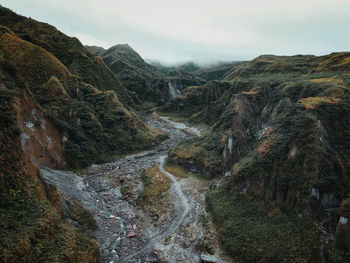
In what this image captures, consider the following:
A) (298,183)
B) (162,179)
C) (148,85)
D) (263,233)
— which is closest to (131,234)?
(162,179)

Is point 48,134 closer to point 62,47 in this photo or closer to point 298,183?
point 298,183

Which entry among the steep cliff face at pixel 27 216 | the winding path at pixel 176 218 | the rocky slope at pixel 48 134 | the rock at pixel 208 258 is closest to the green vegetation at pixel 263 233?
the rock at pixel 208 258

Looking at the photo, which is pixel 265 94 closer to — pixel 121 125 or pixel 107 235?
pixel 121 125

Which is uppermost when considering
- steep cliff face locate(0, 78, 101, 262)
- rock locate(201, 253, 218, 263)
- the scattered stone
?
steep cliff face locate(0, 78, 101, 262)

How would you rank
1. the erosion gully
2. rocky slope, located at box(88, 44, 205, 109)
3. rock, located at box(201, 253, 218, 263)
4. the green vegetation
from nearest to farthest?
1. the green vegetation
2. rock, located at box(201, 253, 218, 263)
3. the erosion gully
4. rocky slope, located at box(88, 44, 205, 109)

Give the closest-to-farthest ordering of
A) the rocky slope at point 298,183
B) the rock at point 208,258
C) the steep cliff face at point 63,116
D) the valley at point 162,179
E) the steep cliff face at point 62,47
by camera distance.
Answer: the valley at point 162,179 < the rocky slope at point 298,183 < the rock at point 208,258 < the steep cliff face at point 63,116 < the steep cliff face at point 62,47

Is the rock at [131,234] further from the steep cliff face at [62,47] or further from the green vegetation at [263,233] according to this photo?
the steep cliff face at [62,47]

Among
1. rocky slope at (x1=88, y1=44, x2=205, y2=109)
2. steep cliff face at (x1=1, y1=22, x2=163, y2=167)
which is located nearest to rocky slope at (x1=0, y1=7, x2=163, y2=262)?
steep cliff face at (x1=1, y1=22, x2=163, y2=167)

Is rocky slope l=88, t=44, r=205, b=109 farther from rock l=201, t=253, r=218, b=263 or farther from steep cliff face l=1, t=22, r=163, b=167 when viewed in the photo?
rock l=201, t=253, r=218, b=263

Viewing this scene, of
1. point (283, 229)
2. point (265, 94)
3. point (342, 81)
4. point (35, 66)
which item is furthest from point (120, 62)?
point (283, 229)
